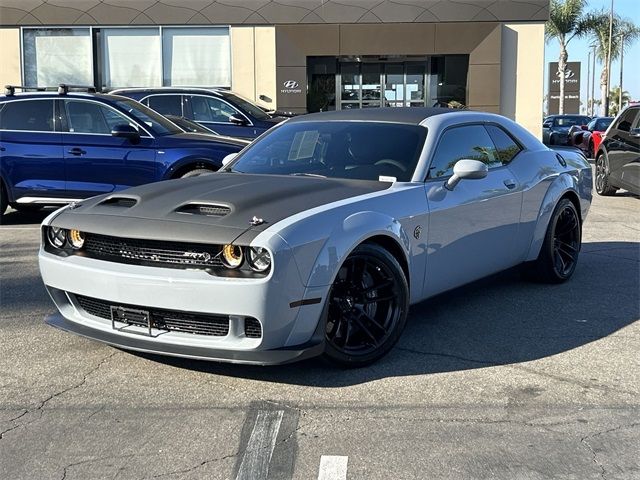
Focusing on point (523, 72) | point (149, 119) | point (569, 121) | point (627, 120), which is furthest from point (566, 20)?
point (149, 119)

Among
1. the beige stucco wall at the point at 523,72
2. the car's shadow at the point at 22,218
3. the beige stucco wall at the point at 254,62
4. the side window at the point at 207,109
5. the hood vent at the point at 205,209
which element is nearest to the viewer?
the hood vent at the point at 205,209

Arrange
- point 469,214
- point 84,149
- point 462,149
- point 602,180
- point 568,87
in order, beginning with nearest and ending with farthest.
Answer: point 469,214 → point 462,149 → point 84,149 → point 602,180 → point 568,87

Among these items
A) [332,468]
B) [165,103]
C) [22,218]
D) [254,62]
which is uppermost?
[254,62]

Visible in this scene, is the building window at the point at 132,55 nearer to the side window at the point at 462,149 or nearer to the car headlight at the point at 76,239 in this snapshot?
the side window at the point at 462,149

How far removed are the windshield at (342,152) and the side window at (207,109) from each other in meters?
7.65

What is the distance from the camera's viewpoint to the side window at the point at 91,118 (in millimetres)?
9617

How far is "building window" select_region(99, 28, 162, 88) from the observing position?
22.2 m

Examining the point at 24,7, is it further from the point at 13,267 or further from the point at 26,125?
the point at 13,267

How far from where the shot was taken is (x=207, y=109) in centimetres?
1316

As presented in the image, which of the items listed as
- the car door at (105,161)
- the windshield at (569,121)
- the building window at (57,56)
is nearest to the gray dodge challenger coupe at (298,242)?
the car door at (105,161)

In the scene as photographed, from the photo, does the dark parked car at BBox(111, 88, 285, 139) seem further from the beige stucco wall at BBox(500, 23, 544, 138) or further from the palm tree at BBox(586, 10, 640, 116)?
the palm tree at BBox(586, 10, 640, 116)

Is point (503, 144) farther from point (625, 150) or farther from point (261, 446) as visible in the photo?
point (625, 150)

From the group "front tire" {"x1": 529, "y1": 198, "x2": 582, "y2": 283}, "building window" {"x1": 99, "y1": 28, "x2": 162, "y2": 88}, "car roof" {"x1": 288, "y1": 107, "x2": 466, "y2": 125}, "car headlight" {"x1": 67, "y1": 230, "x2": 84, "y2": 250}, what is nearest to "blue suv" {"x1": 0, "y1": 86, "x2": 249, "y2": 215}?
"car roof" {"x1": 288, "y1": 107, "x2": 466, "y2": 125}

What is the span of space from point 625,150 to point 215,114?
6978mm
